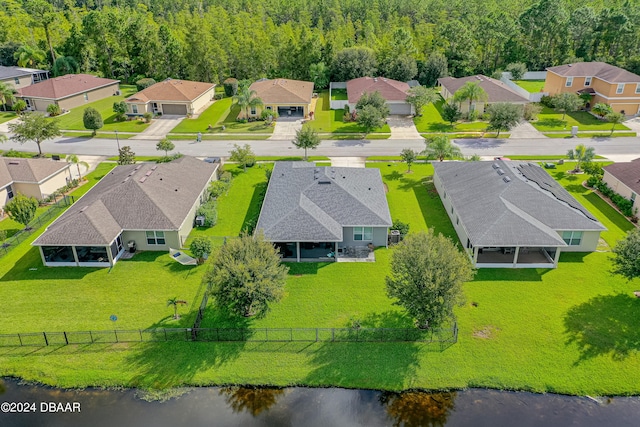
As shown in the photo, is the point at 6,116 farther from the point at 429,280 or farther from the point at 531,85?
the point at 531,85

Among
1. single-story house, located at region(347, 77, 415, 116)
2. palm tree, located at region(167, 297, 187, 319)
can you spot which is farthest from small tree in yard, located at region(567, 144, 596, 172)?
palm tree, located at region(167, 297, 187, 319)

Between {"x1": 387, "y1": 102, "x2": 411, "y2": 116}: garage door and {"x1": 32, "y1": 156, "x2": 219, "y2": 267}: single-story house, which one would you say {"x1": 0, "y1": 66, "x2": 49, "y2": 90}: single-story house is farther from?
{"x1": 387, "y1": 102, "x2": 411, "y2": 116}: garage door

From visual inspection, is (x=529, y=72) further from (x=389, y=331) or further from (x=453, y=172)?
(x=389, y=331)

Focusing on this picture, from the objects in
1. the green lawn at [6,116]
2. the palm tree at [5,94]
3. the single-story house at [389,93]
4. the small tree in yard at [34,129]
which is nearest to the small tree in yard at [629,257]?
the single-story house at [389,93]

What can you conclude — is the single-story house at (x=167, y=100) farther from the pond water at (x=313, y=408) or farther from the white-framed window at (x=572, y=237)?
the white-framed window at (x=572, y=237)

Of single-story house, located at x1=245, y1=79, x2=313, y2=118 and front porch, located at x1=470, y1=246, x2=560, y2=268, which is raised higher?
single-story house, located at x1=245, y1=79, x2=313, y2=118

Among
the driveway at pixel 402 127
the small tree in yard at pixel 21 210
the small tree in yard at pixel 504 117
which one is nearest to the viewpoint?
the small tree in yard at pixel 21 210
